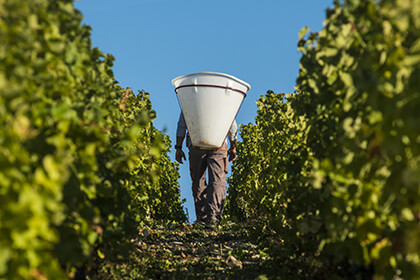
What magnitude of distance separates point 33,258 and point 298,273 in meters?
2.17

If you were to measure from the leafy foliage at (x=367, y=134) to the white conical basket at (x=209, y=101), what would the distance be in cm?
312

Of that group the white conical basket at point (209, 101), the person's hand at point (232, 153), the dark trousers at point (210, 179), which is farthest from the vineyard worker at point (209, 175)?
the white conical basket at point (209, 101)

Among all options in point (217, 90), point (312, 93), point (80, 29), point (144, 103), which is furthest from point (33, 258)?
point (144, 103)

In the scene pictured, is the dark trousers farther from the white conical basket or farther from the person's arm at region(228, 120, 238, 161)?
the white conical basket

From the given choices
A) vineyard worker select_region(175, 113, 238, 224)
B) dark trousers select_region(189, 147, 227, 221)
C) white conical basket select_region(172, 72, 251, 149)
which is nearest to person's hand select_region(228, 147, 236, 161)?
vineyard worker select_region(175, 113, 238, 224)

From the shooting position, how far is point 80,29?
2.57 m

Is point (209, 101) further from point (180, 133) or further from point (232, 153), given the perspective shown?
point (232, 153)

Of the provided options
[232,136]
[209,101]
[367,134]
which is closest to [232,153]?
[232,136]

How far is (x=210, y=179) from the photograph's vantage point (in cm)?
733

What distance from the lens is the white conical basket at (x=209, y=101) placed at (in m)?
6.12

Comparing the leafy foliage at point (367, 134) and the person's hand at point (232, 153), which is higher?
the person's hand at point (232, 153)

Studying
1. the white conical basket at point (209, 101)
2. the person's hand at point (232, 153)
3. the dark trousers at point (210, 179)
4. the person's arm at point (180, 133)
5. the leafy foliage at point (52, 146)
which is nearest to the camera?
the leafy foliage at point (52, 146)

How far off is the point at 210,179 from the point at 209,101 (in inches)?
67.5

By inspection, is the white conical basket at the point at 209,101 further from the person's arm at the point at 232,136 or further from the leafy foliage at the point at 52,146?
the leafy foliage at the point at 52,146
